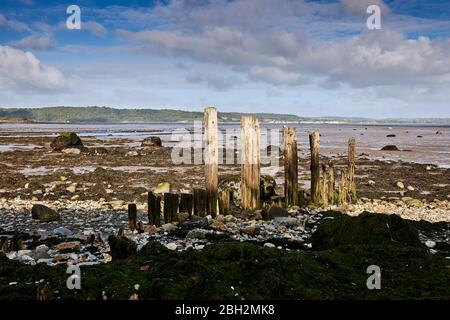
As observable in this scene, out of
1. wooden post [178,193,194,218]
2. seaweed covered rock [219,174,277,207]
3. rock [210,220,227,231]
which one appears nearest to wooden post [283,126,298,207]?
seaweed covered rock [219,174,277,207]

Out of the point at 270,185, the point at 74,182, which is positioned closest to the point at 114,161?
the point at 74,182

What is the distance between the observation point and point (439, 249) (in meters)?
8.51

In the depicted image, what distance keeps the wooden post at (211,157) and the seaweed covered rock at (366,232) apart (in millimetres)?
4590

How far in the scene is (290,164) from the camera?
14.2m

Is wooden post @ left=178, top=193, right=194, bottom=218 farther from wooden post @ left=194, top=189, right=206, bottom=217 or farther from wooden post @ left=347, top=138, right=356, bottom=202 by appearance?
wooden post @ left=347, top=138, right=356, bottom=202

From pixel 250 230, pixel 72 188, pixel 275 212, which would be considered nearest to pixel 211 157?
pixel 275 212

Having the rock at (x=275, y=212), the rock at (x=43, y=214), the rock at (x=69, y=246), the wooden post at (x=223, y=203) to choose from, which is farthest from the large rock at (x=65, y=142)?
the rock at (x=69, y=246)

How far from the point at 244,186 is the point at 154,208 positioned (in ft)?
9.75

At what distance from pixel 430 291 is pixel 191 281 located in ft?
9.30

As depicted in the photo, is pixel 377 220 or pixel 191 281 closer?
pixel 191 281

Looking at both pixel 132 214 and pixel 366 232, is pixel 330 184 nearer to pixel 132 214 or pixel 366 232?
pixel 132 214

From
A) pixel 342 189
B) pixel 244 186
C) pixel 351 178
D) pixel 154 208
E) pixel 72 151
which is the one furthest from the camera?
pixel 72 151
